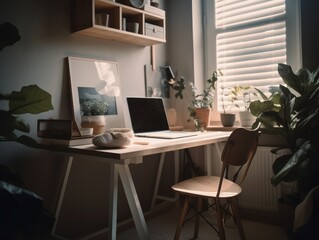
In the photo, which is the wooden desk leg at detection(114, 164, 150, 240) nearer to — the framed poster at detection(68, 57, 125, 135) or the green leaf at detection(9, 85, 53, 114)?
the green leaf at detection(9, 85, 53, 114)

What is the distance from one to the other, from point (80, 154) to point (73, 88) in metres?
0.64

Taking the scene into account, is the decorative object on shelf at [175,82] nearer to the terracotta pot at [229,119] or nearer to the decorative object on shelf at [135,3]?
the terracotta pot at [229,119]

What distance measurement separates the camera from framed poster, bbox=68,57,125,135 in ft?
6.68

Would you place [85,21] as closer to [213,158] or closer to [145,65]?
[145,65]

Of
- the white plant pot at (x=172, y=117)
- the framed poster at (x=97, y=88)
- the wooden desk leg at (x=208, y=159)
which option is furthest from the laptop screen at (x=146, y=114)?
the wooden desk leg at (x=208, y=159)

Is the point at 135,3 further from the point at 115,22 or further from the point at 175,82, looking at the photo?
the point at 175,82

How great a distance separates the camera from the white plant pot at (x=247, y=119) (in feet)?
8.36

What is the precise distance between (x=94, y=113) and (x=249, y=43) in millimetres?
1635

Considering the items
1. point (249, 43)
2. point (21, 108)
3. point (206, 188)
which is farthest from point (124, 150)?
point (249, 43)

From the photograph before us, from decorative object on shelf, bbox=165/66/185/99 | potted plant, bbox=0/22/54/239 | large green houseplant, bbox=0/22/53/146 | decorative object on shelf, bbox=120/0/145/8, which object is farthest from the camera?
decorative object on shelf, bbox=165/66/185/99

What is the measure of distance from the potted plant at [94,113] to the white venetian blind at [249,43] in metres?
1.28

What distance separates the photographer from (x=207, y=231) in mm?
2355

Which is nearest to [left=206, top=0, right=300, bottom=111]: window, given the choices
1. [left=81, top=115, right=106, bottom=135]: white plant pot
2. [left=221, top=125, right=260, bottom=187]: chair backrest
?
[left=221, top=125, right=260, bottom=187]: chair backrest

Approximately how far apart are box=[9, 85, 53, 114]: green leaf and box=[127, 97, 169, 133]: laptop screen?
800 mm
